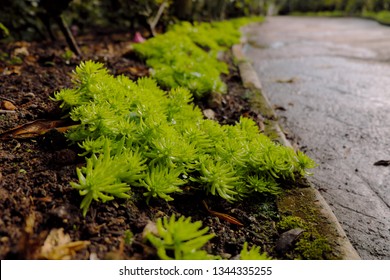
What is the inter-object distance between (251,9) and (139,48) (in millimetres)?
18881

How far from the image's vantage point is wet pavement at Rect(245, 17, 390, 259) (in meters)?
2.23

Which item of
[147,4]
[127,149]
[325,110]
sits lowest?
[325,110]

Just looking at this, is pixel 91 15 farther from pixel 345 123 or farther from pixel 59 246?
pixel 59 246

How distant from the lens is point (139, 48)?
4484 mm

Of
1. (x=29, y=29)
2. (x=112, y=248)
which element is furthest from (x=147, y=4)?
(x=112, y=248)

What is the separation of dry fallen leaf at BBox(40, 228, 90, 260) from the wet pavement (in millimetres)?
1529

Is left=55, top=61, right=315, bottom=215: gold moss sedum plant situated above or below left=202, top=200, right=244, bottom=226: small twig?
above

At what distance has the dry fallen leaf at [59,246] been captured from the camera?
134 centimetres

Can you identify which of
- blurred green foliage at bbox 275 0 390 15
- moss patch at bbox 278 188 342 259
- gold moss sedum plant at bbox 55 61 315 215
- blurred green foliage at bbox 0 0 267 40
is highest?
blurred green foliage at bbox 275 0 390 15

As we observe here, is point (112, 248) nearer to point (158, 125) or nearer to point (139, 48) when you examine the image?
point (158, 125)

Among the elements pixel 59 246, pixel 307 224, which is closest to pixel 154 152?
pixel 59 246

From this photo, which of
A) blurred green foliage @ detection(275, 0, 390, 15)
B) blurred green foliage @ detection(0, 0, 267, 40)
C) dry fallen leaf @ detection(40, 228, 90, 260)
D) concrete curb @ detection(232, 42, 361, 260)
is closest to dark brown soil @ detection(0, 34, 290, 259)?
dry fallen leaf @ detection(40, 228, 90, 260)

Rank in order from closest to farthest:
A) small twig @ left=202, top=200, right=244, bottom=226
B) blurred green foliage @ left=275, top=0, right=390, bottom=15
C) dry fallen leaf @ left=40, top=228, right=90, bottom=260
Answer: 1. dry fallen leaf @ left=40, top=228, right=90, bottom=260
2. small twig @ left=202, top=200, right=244, bottom=226
3. blurred green foliage @ left=275, top=0, right=390, bottom=15

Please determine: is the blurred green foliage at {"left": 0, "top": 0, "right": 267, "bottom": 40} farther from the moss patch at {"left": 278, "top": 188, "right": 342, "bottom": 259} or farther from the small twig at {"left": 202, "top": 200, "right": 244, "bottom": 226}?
the moss patch at {"left": 278, "top": 188, "right": 342, "bottom": 259}
